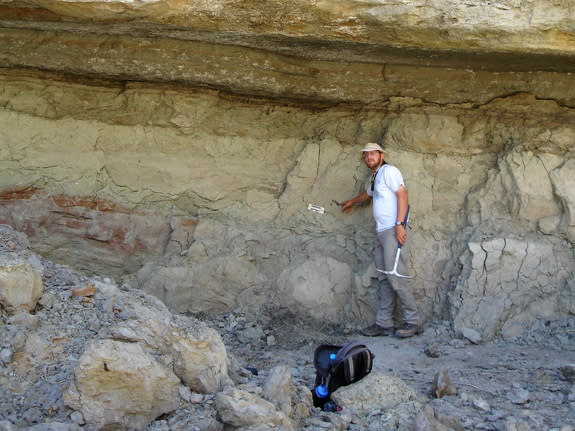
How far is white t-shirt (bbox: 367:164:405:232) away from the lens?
509cm

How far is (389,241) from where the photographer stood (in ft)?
16.7

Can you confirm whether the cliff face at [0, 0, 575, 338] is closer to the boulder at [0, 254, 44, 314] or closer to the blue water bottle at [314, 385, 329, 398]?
the boulder at [0, 254, 44, 314]

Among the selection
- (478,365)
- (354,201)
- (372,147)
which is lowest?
(478,365)

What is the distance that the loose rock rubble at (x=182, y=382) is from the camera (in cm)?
311

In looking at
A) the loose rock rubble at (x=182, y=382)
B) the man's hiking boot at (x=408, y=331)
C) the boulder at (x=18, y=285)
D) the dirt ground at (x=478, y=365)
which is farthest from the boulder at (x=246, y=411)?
the man's hiking boot at (x=408, y=331)

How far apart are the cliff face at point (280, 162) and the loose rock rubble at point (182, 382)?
0.93 m

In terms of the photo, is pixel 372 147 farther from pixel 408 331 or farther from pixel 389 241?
pixel 408 331

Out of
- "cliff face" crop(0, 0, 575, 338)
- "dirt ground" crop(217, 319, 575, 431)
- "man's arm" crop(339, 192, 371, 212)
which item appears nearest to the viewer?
"dirt ground" crop(217, 319, 575, 431)

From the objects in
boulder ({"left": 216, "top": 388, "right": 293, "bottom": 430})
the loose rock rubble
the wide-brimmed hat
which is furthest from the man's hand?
boulder ({"left": 216, "top": 388, "right": 293, "bottom": 430})

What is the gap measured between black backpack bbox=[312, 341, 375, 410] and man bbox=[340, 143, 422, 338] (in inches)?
52.6

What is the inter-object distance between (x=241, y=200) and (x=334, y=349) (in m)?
2.07

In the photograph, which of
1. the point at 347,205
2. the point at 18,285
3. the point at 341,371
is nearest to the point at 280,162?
the point at 347,205

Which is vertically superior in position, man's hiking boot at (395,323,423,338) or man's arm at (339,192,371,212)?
man's arm at (339,192,371,212)

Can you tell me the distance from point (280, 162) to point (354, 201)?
70cm
